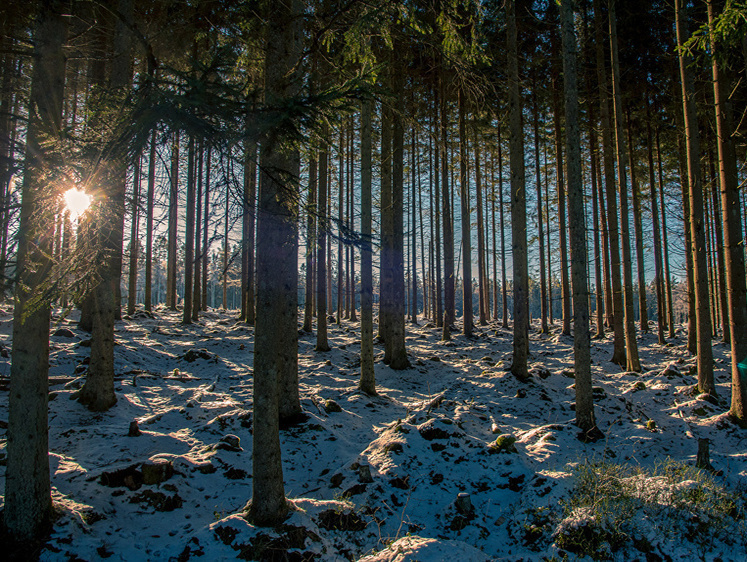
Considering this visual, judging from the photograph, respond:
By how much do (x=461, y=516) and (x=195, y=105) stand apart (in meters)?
5.20

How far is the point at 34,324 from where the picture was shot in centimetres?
340

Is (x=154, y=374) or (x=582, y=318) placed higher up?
(x=582, y=318)

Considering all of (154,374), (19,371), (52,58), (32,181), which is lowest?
(154,374)

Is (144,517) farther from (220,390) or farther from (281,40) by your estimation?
(281,40)

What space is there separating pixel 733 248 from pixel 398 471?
7.42 metres

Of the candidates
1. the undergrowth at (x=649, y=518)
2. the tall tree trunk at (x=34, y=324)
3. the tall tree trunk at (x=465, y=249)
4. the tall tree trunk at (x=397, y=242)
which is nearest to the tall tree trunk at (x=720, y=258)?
the tall tree trunk at (x=465, y=249)

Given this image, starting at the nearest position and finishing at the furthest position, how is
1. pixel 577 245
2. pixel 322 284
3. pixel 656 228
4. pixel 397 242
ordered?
pixel 577 245 < pixel 322 284 < pixel 397 242 < pixel 656 228

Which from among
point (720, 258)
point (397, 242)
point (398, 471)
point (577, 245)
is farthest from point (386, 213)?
point (720, 258)

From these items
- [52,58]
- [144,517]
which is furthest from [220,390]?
[52,58]

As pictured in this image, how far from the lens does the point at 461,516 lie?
437cm

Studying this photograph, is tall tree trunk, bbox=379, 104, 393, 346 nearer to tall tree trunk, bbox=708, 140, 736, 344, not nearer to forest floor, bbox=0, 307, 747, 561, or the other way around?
forest floor, bbox=0, 307, 747, 561

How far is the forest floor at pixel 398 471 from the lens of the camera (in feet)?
11.3

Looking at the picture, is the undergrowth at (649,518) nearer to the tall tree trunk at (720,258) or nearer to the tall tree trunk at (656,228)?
the tall tree trunk at (720,258)

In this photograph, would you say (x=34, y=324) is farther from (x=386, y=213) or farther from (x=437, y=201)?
(x=437, y=201)
